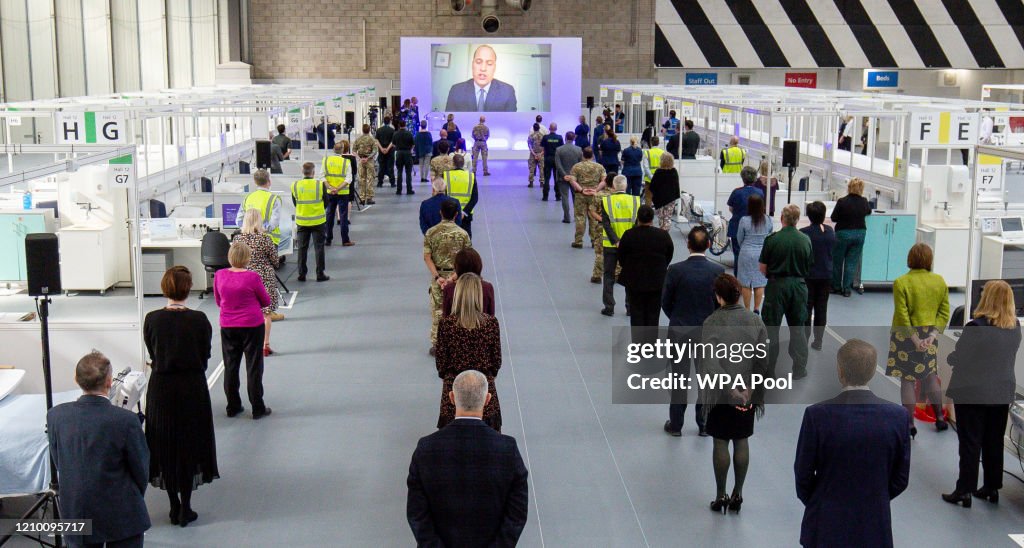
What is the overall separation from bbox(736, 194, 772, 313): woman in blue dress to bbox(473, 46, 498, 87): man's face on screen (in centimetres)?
1873

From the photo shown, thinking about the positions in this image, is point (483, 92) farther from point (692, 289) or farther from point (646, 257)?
point (692, 289)

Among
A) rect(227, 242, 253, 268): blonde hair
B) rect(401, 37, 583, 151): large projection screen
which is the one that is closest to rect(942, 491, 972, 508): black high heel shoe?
rect(227, 242, 253, 268): blonde hair

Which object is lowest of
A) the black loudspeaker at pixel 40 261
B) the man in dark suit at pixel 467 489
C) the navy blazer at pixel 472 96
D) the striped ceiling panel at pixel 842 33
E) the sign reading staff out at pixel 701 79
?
the man in dark suit at pixel 467 489

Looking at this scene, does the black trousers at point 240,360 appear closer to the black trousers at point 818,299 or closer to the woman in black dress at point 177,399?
the woman in black dress at point 177,399

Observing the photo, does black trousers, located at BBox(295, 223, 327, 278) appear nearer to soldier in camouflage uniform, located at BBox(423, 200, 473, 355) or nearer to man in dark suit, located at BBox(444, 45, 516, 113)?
soldier in camouflage uniform, located at BBox(423, 200, 473, 355)

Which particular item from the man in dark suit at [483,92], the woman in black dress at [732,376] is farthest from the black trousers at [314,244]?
the man in dark suit at [483,92]

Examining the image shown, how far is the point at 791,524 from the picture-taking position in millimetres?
5516

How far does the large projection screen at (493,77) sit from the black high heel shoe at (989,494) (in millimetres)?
21836

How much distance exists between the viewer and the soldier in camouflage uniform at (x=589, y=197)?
11508 millimetres

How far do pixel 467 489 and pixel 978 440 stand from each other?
11.3ft

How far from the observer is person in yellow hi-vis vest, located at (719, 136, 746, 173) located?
15443 millimetres

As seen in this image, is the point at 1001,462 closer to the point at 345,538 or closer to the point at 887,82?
the point at 345,538

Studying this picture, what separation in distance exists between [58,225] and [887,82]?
2664 centimetres

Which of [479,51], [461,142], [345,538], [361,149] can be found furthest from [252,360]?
[479,51]
